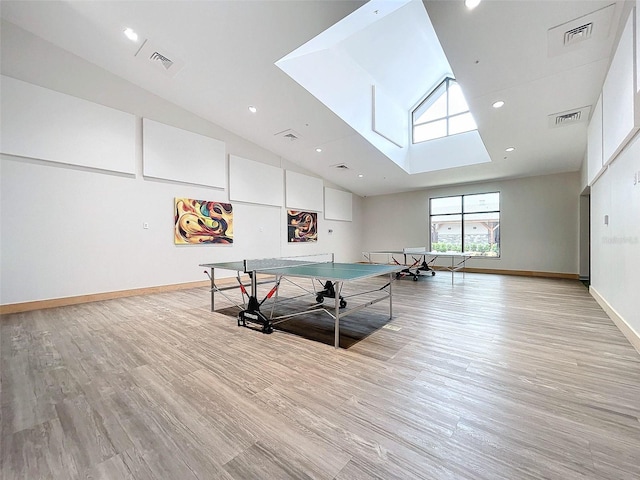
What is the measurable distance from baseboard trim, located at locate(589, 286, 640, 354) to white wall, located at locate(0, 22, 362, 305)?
7067 millimetres

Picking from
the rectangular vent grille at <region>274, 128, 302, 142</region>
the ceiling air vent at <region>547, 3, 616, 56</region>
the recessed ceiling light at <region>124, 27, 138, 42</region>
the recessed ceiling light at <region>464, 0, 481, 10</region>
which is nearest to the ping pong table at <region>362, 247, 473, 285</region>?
the rectangular vent grille at <region>274, 128, 302, 142</region>

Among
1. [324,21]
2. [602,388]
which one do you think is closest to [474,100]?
[324,21]

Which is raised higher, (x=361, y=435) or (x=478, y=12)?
(x=478, y=12)

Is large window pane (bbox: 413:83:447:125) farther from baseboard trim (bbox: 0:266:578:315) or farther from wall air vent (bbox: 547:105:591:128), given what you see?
baseboard trim (bbox: 0:266:578:315)

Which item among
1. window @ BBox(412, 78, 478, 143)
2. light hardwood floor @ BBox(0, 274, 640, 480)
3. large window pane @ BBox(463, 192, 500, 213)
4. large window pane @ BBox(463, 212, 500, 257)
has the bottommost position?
light hardwood floor @ BBox(0, 274, 640, 480)

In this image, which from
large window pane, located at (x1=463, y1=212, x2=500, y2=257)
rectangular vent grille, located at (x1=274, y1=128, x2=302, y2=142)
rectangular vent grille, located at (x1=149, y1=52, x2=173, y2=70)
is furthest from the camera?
large window pane, located at (x1=463, y1=212, x2=500, y2=257)

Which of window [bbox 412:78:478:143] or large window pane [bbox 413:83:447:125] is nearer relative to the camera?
window [bbox 412:78:478:143]

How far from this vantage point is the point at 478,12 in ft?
10.1

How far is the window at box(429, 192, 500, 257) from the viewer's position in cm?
863

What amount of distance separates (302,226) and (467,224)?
5727 mm

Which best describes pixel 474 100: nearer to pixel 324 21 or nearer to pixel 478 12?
pixel 478 12

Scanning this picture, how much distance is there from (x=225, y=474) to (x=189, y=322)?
273cm

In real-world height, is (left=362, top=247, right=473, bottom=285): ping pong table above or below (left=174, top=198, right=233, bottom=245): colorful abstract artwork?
below

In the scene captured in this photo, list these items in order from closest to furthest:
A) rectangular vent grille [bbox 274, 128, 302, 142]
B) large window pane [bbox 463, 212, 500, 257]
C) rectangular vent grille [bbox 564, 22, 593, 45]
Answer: rectangular vent grille [bbox 564, 22, 593, 45] → rectangular vent grille [bbox 274, 128, 302, 142] → large window pane [bbox 463, 212, 500, 257]
